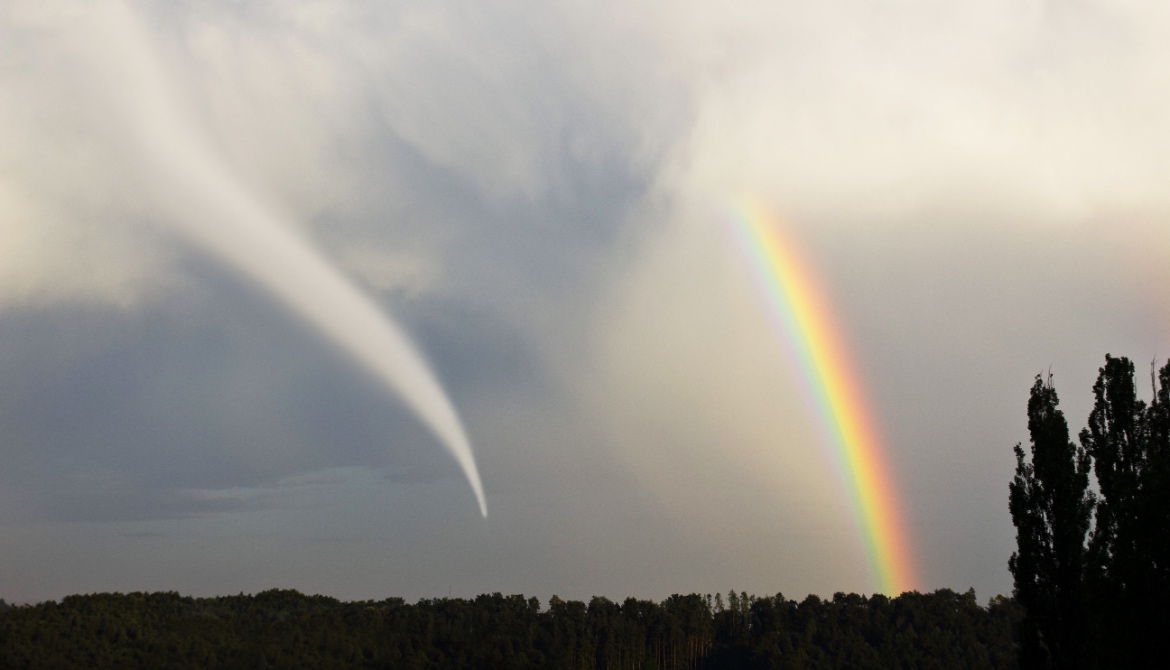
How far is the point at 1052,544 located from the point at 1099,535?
9933 millimetres

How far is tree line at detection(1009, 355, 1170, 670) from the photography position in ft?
102

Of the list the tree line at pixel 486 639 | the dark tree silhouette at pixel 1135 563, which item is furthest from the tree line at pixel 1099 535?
the tree line at pixel 486 639

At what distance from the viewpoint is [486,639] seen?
17900 centimetres

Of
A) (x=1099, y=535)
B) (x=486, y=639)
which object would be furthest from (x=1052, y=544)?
(x=486, y=639)

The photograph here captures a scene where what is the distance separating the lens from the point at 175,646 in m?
152

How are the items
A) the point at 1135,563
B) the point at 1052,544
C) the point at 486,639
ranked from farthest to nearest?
1. the point at 486,639
2. the point at 1052,544
3. the point at 1135,563

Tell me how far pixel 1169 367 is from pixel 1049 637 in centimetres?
1488

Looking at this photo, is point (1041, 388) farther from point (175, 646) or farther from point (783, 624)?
point (783, 624)

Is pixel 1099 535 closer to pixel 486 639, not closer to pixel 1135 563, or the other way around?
pixel 1135 563

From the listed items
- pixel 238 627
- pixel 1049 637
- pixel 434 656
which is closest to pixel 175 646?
pixel 238 627

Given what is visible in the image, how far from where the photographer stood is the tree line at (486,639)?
5881 inches

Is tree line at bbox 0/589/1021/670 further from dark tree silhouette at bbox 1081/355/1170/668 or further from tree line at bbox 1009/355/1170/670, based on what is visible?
dark tree silhouette at bbox 1081/355/1170/668

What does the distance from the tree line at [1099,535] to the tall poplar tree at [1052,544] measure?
50mm

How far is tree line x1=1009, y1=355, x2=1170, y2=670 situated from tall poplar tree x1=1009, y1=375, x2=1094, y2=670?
0.05 m
